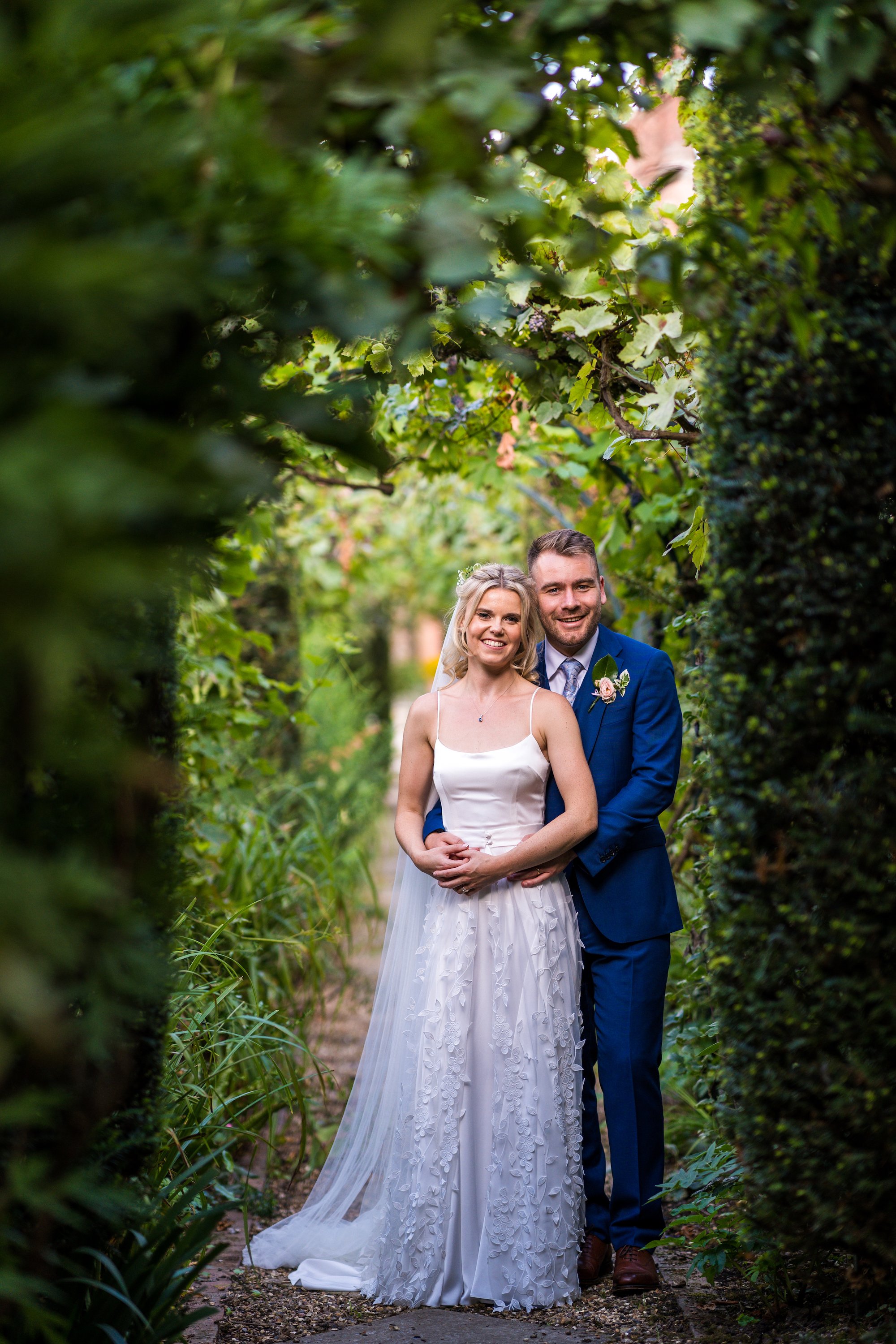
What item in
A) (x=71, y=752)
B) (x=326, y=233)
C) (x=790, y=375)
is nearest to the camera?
(x=326, y=233)

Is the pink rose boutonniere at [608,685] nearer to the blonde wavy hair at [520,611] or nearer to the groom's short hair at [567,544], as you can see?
the blonde wavy hair at [520,611]

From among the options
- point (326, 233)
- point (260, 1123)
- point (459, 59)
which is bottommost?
point (260, 1123)

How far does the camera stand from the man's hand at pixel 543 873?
137 inches

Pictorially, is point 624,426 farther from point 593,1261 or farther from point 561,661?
point 593,1261

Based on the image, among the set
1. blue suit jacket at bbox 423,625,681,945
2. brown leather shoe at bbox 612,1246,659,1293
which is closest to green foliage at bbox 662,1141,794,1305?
brown leather shoe at bbox 612,1246,659,1293

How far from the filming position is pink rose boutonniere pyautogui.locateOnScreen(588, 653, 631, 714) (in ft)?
11.8

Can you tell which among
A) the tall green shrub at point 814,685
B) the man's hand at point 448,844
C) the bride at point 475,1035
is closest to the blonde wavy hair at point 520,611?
the bride at point 475,1035

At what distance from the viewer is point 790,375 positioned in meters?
2.04

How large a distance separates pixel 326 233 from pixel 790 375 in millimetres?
970

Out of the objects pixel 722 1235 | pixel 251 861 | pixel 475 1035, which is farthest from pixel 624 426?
pixel 251 861

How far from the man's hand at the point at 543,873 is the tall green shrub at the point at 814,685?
4.52 feet

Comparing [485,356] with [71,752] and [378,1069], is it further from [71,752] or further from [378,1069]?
[378,1069]

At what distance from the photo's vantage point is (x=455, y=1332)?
304cm

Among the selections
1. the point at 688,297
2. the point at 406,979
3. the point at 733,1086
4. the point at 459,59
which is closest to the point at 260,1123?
the point at 406,979
